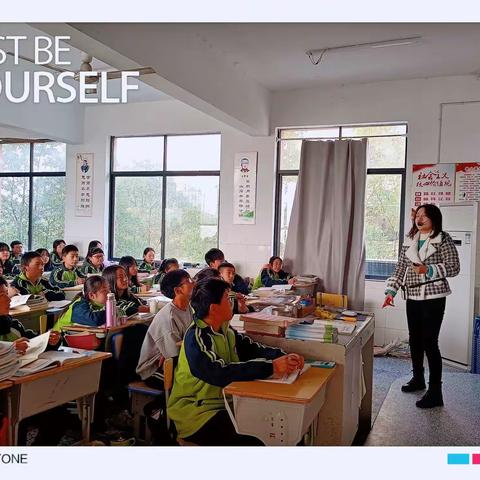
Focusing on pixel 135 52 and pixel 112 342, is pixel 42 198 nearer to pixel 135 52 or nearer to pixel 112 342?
pixel 135 52

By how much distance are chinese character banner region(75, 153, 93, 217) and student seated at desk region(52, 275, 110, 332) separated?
13.5ft

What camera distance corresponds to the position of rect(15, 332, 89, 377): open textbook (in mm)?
2035

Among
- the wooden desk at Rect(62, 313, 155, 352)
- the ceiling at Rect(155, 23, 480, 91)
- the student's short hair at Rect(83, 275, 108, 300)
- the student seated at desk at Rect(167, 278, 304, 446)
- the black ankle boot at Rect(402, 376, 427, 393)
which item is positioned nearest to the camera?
the student seated at desk at Rect(167, 278, 304, 446)

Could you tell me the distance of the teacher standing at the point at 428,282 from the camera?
3.42 m

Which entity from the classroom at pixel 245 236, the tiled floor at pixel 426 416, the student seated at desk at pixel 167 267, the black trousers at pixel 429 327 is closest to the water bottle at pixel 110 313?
the classroom at pixel 245 236

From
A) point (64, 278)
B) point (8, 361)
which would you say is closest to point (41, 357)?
point (8, 361)

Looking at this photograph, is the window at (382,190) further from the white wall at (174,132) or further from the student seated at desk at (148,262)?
the student seated at desk at (148,262)

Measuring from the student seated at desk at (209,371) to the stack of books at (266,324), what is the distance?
9.6 inches

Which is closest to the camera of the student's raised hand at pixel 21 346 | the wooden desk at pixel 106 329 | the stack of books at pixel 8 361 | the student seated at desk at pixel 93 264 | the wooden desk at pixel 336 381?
the stack of books at pixel 8 361
